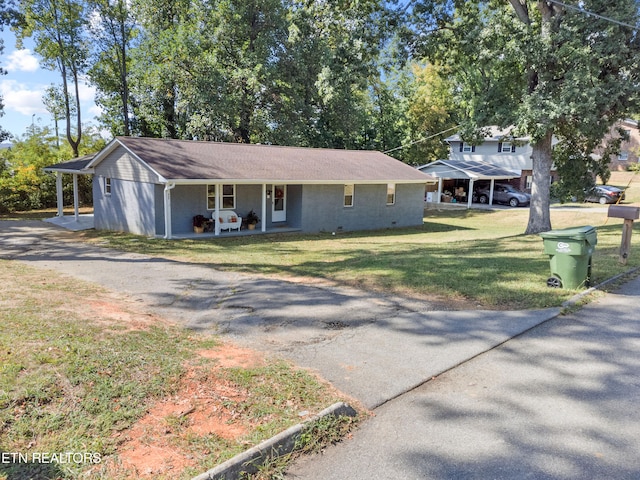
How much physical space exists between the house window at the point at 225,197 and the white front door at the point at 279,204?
2112mm

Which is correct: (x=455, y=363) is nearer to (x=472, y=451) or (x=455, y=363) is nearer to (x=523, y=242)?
(x=472, y=451)

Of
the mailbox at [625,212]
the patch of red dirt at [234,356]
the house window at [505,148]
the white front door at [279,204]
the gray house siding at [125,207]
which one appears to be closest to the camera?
the patch of red dirt at [234,356]

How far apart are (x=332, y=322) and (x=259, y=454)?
11.4 ft

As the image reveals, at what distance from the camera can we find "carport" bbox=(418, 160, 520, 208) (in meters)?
33.5

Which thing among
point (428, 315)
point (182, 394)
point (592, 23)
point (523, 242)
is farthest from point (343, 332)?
point (592, 23)

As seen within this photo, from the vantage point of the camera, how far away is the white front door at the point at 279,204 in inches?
810

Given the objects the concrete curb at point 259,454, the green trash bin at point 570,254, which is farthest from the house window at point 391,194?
the concrete curb at point 259,454

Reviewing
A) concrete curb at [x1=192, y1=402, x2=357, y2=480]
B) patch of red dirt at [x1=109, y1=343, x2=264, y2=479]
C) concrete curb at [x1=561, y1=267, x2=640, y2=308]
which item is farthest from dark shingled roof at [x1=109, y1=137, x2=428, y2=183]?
concrete curb at [x1=192, y1=402, x2=357, y2=480]

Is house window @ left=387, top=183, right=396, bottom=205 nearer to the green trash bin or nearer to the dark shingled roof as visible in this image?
the dark shingled roof

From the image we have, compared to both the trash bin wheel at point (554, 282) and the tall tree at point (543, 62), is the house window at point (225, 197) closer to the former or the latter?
the tall tree at point (543, 62)

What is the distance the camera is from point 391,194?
2333 cm

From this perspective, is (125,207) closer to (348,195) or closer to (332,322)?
(348,195)

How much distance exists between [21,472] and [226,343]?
283cm

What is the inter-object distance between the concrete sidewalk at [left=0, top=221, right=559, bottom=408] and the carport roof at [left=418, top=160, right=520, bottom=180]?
2648 cm
